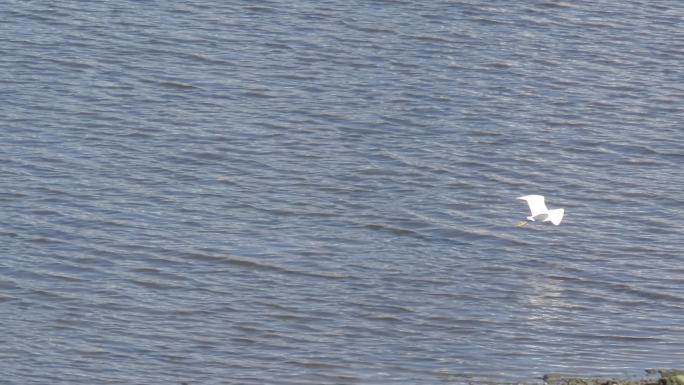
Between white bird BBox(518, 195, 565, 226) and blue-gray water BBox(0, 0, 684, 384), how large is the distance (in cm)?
38

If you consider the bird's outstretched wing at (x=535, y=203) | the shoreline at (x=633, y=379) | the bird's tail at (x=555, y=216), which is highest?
the bird's outstretched wing at (x=535, y=203)

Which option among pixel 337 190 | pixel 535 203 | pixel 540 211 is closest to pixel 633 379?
pixel 540 211

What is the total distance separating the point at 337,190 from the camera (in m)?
17.9

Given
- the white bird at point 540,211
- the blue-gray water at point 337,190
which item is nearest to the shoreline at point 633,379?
the blue-gray water at point 337,190

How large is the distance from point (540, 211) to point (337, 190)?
2.62 meters

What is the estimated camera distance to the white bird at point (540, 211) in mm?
16500

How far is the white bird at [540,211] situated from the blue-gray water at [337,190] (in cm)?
38

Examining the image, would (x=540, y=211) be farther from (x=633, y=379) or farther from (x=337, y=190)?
(x=633, y=379)

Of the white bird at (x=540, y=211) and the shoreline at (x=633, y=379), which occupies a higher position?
the white bird at (x=540, y=211)

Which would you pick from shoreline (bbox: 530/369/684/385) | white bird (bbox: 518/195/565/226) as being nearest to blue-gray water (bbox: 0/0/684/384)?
shoreline (bbox: 530/369/684/385)

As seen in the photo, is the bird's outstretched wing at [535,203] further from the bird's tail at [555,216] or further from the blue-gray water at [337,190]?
the blue-gray water at [337,190]

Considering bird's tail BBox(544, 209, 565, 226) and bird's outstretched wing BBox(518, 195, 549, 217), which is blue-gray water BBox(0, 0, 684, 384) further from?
bird's outstretched wing BBox(518, 195, 549, 217)

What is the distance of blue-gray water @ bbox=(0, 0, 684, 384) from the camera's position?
46.0 ft

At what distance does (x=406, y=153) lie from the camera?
19.2 metres
